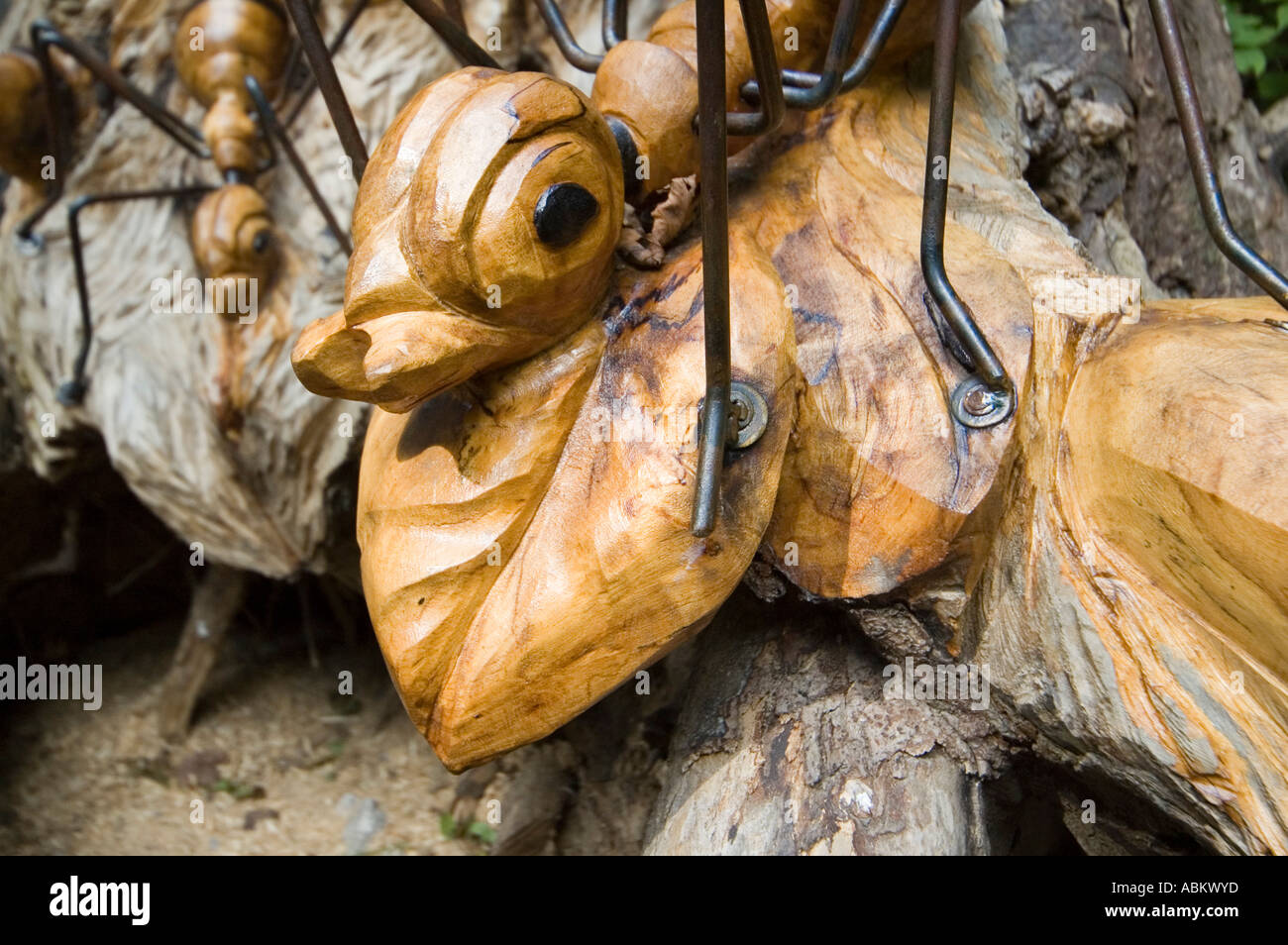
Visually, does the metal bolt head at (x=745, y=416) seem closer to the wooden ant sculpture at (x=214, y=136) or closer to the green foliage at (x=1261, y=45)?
the wooden ant sculpture at (x=214, y=136)

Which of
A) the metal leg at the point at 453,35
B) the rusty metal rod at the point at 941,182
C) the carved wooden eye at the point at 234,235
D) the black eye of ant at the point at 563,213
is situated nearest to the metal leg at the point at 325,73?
the metal leg at the point at 453,35

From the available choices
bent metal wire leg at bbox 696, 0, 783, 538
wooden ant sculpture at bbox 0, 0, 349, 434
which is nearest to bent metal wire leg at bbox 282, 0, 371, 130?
wooden ant sculpture at bbox 0, 0, 349, 434

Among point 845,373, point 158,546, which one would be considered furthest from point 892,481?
point 158,546

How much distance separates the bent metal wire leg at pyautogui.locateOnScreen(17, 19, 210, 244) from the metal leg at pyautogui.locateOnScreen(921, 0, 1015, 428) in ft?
4.66

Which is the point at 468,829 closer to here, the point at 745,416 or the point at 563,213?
the point at 745,416

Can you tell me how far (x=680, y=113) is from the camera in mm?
1196

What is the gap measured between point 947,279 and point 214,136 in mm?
1438

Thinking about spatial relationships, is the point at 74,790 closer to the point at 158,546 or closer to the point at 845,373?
the point at 158,546

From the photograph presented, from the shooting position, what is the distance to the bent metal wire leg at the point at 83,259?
1.97 m

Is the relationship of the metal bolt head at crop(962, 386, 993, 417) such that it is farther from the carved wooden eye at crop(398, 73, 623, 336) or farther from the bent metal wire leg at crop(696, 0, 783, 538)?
the carved wooden eye at crop(398, 73, 623, 336)

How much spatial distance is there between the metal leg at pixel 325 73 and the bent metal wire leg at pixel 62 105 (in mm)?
887

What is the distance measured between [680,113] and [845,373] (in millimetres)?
332

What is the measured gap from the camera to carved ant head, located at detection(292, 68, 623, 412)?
3.26ft

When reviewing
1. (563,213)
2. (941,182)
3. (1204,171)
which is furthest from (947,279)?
(563,213)
